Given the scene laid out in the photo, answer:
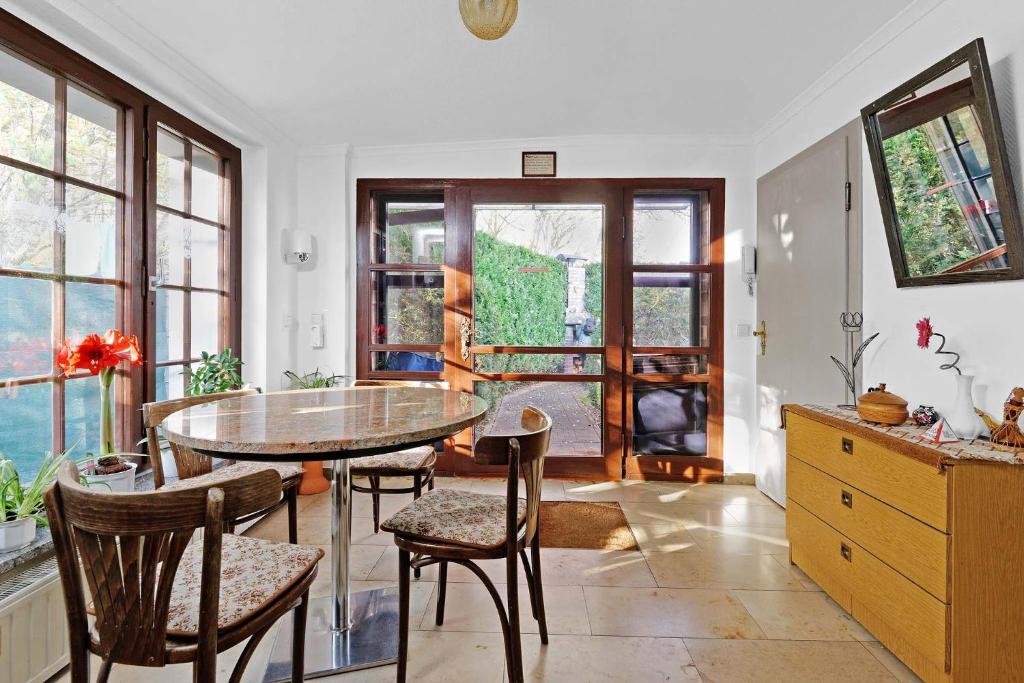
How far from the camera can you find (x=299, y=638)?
1.26 metres

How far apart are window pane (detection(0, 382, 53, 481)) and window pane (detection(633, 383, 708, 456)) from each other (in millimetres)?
3332

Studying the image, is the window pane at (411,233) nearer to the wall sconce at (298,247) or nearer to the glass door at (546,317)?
the glass door at (546,317)

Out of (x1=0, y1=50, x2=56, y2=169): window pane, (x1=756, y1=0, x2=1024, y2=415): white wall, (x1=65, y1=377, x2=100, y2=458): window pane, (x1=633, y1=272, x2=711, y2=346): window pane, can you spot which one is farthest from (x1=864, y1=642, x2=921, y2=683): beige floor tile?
(x1=0, y1=50, x2=56, y2=169): window pane

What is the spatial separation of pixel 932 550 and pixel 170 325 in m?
3.55

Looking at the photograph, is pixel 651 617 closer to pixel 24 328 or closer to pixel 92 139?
pixel 24 328

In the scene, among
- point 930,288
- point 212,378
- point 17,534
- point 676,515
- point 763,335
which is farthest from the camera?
point 763,335

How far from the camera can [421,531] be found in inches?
59.2

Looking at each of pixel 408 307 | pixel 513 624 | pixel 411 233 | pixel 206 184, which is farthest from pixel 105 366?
pixel 411 233

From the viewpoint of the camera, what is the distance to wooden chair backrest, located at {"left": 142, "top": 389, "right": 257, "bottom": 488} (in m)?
1.82

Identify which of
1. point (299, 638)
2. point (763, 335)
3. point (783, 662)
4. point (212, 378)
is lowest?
point (783, 662)

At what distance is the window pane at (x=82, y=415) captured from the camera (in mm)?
2160

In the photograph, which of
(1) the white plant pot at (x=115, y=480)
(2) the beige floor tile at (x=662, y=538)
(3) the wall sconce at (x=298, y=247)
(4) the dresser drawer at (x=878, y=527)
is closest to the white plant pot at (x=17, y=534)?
(1) the white plant pot at (x=115, y=480)

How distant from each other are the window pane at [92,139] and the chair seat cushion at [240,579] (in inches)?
75.8

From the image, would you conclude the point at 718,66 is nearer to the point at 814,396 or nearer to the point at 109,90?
the point at 814,396
